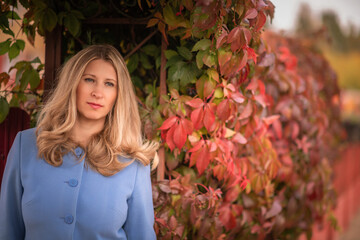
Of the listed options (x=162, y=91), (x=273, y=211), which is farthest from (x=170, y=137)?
(x=273, y=211)

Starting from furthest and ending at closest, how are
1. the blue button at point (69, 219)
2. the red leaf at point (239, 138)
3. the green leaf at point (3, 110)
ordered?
the red leaf at point (239, 138), the green leaf at point (3, 110), the blue button at point (69, 219)

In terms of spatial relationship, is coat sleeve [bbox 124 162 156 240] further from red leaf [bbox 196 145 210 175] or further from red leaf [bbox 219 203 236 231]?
red leaf [bbox 219 203 236 231]

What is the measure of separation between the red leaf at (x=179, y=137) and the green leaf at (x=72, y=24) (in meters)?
0.68

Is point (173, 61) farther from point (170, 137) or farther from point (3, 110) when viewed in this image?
point (3, 110)

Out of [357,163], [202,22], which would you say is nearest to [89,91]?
[202,22]

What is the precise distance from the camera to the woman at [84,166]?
1.43 m

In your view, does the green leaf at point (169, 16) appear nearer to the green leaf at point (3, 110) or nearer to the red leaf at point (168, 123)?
the red leaf at point (168, 123)

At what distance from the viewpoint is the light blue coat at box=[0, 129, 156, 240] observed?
1.42 m

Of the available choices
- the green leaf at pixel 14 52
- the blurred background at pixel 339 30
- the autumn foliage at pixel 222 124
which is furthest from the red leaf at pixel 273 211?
the blurred background at pixel 339 30

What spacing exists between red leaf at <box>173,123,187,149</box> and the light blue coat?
26cm

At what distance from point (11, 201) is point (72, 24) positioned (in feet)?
2.82

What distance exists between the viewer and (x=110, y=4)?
2.01m

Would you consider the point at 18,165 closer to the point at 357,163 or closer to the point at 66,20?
the point at 66,20

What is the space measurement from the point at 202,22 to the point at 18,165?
903mm
